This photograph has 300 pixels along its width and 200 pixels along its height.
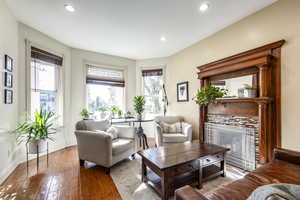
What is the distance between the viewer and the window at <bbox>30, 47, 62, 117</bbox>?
118 inches

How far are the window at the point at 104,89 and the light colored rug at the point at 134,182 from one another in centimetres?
197

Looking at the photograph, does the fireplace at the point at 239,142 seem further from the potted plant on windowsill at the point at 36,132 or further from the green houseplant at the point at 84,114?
the potted plant on windowsill at the point at 36,132

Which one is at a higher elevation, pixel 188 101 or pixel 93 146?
pixel 188 101

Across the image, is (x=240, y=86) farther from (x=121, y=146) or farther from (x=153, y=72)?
(x=153, y=72)

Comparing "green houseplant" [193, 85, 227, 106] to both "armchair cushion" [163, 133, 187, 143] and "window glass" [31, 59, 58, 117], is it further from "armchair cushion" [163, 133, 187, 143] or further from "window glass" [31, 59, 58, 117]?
"window glass" [31, 59, 58, 117]

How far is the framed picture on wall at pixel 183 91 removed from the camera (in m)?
3.87

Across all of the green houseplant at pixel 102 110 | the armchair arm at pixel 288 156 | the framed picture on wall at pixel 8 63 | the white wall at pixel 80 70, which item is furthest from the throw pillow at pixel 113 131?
the armchair arm at pixel 288 156

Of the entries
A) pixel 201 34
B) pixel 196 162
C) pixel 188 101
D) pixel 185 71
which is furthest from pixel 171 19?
pixel 196 162

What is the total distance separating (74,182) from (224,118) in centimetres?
292

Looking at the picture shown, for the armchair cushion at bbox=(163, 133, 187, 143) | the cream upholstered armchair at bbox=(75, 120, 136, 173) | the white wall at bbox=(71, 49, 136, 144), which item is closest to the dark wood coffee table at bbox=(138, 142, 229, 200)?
the cream upholstered armchair at bbox=(75, 120, 136, 173)

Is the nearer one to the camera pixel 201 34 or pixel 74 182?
pixel 74 182

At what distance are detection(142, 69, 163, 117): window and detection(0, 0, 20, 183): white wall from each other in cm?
321

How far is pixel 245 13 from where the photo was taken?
2430 millimetres

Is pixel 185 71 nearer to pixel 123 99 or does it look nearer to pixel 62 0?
pixel 123 99
